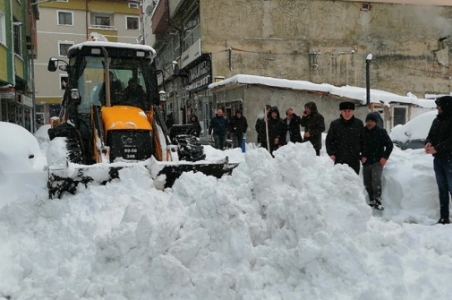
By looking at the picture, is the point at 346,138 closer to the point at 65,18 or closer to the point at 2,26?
the point at 2,26

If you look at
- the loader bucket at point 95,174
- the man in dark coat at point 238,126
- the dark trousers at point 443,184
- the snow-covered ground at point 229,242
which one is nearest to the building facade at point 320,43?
the man in dark coat at point 238,126

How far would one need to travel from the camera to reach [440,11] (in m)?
25.8

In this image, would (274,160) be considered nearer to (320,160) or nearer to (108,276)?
(320,160)

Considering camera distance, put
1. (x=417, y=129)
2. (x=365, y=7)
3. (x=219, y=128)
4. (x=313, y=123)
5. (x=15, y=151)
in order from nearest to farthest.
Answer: (x=15, y=151) → (x=417, y=129) → (x=313, y=123) → (x=219, y=128) → (x=365, y=7)

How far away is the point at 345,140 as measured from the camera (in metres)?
6.67

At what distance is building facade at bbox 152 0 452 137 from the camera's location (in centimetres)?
2269

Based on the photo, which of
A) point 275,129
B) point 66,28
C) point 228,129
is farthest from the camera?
point 66,28

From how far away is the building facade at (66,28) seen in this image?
43.1 m

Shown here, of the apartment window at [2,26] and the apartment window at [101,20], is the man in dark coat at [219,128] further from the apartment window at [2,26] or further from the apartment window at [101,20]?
the apartment window at [101,20]

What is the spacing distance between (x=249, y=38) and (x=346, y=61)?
5151mm

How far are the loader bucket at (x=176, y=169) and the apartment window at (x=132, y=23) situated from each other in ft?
144

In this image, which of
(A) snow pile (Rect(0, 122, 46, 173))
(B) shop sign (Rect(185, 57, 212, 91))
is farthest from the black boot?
(B) shop sign (Rect(185, 57, 212, 91))

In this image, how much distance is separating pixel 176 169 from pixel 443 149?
3.31 metres

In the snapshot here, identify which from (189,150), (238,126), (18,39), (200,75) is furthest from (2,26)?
(189,150)
